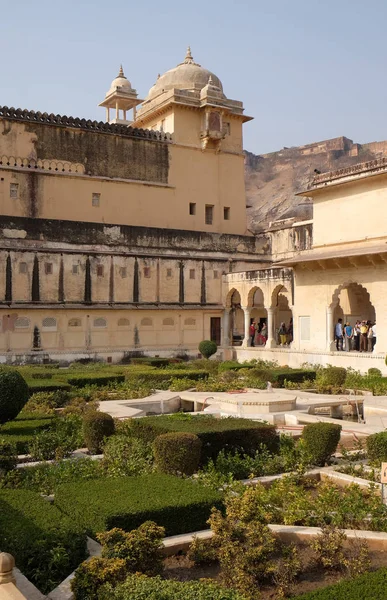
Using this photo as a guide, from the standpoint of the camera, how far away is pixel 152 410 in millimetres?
16750

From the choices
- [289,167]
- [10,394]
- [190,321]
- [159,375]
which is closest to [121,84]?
[190,321]

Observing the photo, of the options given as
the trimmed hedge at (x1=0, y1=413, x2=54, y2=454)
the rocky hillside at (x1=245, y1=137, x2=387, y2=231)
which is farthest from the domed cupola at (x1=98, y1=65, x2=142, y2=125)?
the rocky hillside at (x1=245, y1=137, x2=387, y2=231)

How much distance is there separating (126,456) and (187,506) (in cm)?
313

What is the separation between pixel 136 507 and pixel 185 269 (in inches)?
962

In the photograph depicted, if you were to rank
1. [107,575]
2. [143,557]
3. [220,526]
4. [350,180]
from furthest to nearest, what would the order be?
[350,180] < [220,526] < [143,557] < [107,575]

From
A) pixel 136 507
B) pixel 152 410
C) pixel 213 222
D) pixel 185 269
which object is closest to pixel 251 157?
pixel 213 222

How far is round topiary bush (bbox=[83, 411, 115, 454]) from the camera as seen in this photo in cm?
1124

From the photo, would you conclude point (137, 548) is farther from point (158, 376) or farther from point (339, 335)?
point (339, 335)

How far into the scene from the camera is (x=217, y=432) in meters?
10.1

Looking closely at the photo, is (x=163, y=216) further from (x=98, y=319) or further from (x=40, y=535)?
(x=40, y=535)

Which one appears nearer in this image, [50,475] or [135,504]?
[135,504]

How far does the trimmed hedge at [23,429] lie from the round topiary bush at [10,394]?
0.25m

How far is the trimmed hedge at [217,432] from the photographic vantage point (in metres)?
10.1

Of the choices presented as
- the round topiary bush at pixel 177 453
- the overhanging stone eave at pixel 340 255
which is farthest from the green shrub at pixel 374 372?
the round topiary bush at pixel 177 453
